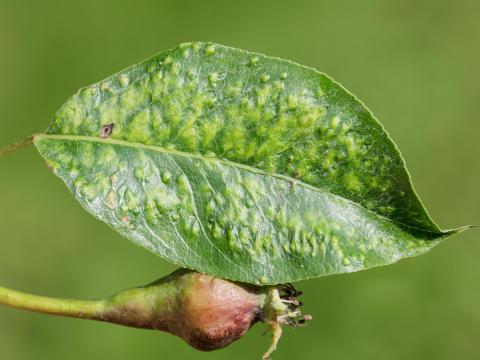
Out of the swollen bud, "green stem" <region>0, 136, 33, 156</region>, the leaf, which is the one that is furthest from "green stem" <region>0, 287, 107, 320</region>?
"green stem" <region>0, 136, 33, 156</region>

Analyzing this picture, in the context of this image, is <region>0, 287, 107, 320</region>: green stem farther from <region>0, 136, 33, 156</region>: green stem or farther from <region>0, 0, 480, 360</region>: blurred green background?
<region>0, 0, 480, 360</region>: blurred green background

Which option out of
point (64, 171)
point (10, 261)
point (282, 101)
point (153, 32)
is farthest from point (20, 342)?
point (282, 101)

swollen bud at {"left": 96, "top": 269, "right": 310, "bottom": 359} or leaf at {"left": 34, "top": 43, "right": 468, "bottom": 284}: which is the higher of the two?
leaf at {"left": 34, "top": 43, "right": 468, "bottom": 284}

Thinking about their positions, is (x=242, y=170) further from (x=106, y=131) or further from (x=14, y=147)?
(x=14, y=147)

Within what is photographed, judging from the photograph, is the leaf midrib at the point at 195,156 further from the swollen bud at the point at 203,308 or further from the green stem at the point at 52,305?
the green stem at the point at 52,305

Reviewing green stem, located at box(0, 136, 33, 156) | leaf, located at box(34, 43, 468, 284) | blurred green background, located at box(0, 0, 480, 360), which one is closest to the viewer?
leaf, located at box(34, 43, 468, 284)
